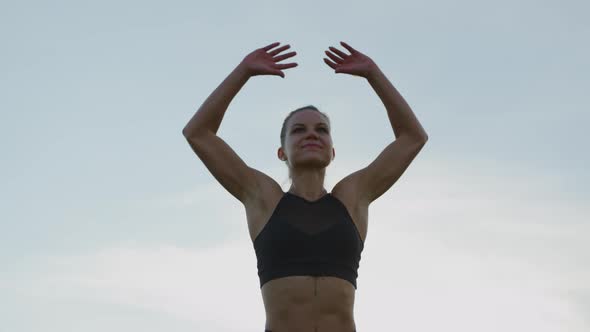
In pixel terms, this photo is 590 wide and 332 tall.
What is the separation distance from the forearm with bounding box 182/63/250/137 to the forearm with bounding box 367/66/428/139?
1149mm

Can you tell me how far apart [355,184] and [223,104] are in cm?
130

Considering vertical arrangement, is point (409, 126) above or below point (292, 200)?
above

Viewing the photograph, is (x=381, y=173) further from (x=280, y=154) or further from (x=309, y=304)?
(x=309, y=304)

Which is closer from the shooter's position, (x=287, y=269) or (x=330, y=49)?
(x=287, y=269)

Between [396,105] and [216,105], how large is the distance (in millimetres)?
1584

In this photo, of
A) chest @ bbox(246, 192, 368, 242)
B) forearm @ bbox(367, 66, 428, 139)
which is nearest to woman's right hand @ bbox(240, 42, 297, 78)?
forearm @ bbox(367, 66, 428, 139)

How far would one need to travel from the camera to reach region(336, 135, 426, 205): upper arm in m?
6.45

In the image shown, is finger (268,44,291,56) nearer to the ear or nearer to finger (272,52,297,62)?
finger (272,52,297,62)

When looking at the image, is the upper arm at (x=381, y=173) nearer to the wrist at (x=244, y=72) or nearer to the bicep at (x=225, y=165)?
the bicep at (x=225, y=165)

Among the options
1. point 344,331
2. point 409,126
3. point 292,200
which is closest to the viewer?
point 344,331

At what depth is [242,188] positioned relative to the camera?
6297 millimetres

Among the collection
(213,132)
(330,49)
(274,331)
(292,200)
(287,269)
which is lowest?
(274,331)

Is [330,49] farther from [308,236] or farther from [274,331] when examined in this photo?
[274,331]

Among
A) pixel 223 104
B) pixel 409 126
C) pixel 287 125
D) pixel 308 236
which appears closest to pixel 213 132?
pixel 223 104
